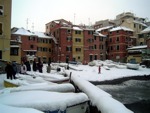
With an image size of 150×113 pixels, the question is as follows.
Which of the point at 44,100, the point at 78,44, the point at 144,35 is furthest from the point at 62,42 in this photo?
the point at 44,100

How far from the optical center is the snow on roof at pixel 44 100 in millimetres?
6410

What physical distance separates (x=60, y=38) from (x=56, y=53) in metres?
4.22

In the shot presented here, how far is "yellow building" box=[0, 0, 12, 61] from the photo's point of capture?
27969 millimetres

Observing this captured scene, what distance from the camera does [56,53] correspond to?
56.1m

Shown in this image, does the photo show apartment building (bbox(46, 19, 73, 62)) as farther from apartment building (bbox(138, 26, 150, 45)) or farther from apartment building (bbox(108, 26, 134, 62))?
apartment building (bbox(138, 26, 150, 45))

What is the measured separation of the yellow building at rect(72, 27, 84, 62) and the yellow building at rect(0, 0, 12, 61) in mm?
29068

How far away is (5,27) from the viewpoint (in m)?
28.4

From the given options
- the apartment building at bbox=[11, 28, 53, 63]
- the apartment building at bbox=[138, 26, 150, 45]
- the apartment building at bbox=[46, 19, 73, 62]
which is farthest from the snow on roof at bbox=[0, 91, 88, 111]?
the apartment building at bbox=[138, 26, 150, 45]

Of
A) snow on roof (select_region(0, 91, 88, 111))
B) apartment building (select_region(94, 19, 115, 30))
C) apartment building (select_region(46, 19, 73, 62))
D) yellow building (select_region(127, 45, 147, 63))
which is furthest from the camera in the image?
apartment building (select_region(94, 19, 115, 30))

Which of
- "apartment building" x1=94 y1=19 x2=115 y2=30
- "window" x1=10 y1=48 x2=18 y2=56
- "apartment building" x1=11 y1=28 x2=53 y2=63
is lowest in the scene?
"window" x1=10 y1=48 x2=18 y2=56

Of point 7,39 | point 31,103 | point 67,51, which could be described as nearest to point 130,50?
point 67,51

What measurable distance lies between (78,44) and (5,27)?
3072cm

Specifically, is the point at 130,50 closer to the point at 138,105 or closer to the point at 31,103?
the point at 138,105

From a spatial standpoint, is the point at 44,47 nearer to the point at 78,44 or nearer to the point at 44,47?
the point at 44,47
